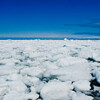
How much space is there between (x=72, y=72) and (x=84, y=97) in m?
0.78

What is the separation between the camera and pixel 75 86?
2131 mm

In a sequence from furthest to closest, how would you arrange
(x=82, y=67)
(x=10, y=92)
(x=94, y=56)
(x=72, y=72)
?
(x=94, y=56), (x=82, y=67), (x=72, y=72), (x=10, y=92)

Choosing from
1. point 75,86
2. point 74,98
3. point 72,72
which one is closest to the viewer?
point 74,98

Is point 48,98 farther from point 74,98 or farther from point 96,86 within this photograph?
point 96,86

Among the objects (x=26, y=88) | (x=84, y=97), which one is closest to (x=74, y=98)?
(x=84, y=97)

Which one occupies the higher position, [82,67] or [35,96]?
[82,67]

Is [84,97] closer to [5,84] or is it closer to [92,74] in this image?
[92,74]

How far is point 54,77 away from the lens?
2602 mm

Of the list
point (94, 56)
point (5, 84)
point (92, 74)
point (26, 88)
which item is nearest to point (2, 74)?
point (5, 84)

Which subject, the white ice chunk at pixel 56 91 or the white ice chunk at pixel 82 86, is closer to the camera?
the white ice chunk at pixel 56 91

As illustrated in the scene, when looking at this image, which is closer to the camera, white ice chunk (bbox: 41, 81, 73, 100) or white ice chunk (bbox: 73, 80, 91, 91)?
white ice chunk (bbox: 41, 81, 73, 100)

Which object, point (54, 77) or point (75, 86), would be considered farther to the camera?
point (54, 77)

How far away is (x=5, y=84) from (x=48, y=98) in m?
0.76

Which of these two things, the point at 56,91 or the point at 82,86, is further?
the point at 82,86
